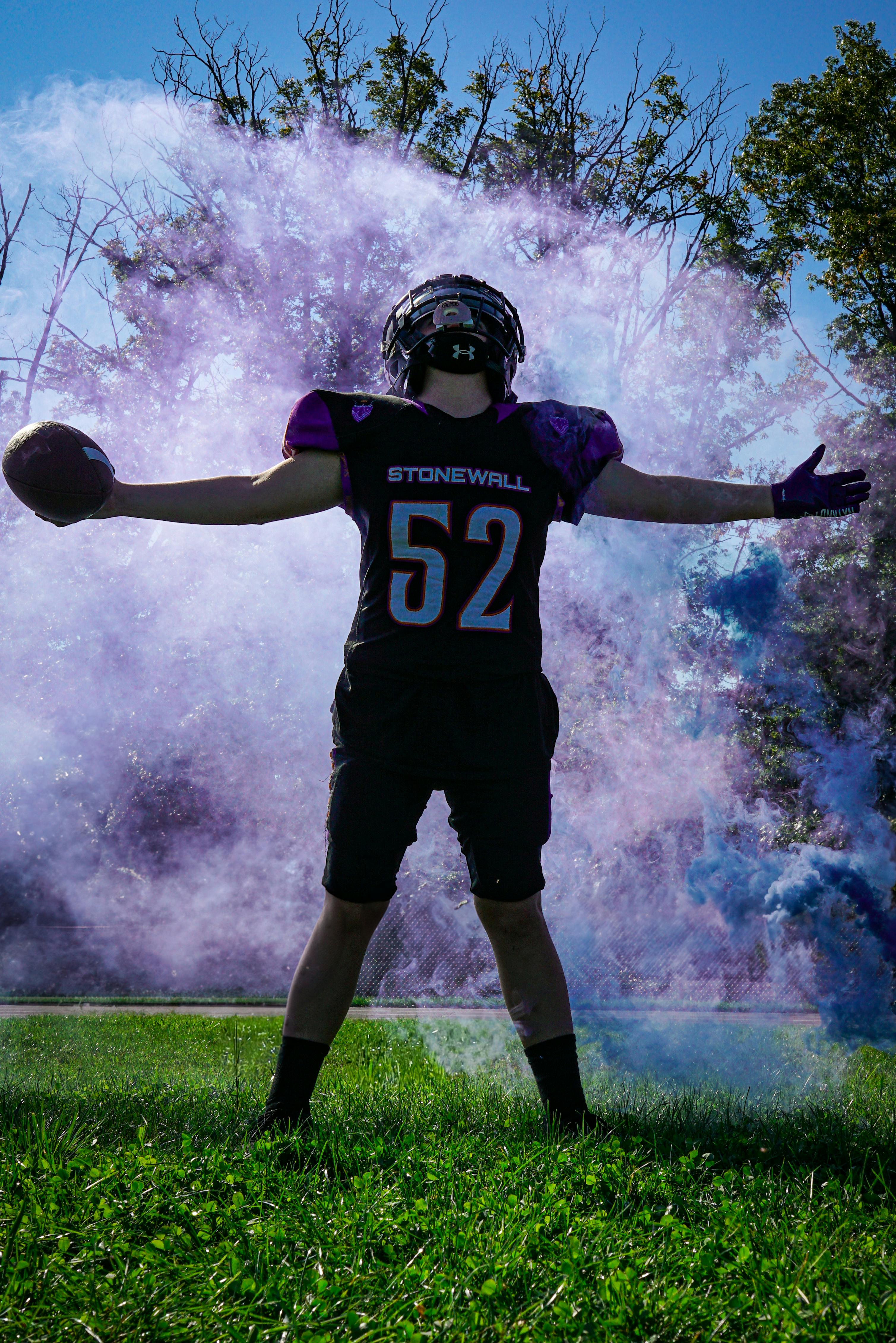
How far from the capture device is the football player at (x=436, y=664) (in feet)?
6.78

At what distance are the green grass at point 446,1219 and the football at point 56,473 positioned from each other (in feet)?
4.46

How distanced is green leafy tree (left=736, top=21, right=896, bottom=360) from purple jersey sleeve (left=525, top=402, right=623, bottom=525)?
153 inches

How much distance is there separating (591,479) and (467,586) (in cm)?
45

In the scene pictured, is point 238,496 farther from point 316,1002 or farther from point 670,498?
point 316,1002

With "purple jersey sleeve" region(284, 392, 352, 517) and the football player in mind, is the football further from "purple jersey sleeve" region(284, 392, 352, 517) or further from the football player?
"purple jersey sleeve" region(284, 392, 352, 517)

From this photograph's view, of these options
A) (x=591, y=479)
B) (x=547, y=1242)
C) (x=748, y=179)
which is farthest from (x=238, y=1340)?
(x=748, y=179)

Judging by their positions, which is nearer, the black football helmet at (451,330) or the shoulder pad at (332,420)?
the shoulder pad at (332,420)

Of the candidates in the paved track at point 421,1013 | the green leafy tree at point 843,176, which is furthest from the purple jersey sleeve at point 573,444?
the green leafy tree at point 843,176

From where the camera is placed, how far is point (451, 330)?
91.3 inches

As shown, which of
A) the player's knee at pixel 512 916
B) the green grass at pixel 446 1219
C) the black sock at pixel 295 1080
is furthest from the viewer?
the player's knee at pixel 512 916

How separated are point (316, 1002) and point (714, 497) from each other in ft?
5.08

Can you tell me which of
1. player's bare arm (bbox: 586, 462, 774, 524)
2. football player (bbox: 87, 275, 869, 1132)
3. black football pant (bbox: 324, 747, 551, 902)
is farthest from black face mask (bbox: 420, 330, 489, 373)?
black football pant (bbox: 324, 747, 551, 902)

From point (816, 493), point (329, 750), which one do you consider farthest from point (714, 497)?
point (329, 750)

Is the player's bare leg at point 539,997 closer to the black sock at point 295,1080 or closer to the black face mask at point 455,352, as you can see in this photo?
the black sock at point 295,1080
